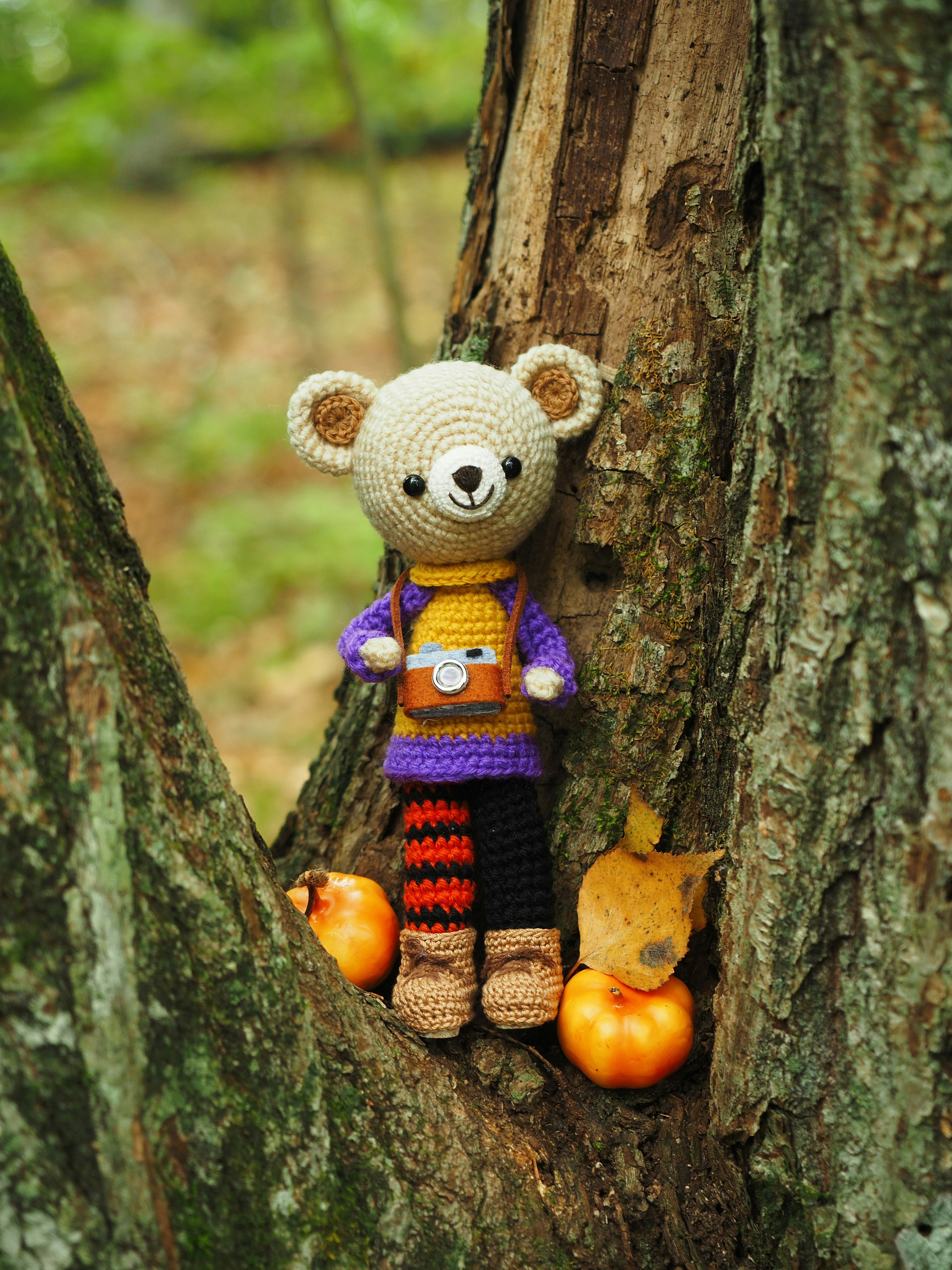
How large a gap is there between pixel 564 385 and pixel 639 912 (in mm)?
1024

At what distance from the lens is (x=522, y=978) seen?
180cm

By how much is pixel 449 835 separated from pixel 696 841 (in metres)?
0.48

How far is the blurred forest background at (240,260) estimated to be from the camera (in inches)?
201

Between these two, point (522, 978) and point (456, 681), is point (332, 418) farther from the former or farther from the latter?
point (522, 978)

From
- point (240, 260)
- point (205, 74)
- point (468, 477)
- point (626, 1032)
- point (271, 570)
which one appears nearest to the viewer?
point (626, 1032)

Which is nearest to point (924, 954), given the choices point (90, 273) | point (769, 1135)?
point (769, 1135)

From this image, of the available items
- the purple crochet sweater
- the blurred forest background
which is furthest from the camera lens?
the blurred forest background

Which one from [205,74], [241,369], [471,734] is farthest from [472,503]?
[241,369]

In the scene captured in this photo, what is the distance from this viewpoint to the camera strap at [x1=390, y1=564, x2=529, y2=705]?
1.91m

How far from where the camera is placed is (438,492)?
5.93 ft

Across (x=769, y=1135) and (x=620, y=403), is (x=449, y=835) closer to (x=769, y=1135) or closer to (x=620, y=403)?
(x=769, y=1135)

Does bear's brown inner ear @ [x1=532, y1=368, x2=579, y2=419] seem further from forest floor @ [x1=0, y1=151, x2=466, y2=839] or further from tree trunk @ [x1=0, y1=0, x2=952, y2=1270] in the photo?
forest floor @ [x1=0, y1=151, x2=466, y2=839]

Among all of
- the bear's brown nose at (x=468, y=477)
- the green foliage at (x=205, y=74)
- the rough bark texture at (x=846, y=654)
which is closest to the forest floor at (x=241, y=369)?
the green foliage at (x=205, y=74)

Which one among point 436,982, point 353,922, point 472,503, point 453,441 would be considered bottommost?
point 436,982
